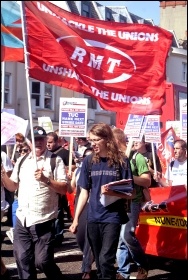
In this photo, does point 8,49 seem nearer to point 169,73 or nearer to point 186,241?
point 186,241

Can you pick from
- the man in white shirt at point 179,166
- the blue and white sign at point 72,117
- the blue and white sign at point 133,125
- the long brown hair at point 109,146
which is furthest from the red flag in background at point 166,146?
the long brown hair at point 109,146

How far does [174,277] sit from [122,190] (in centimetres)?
235

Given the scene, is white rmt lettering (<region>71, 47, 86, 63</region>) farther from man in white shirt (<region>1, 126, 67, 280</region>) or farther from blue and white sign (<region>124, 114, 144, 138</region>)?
blue and white sign (<region>124, 114, 144, 138</region>)

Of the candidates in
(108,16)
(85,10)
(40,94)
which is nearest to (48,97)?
(40,94)

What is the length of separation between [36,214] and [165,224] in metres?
1.84

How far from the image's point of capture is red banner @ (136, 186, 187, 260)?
829 cm

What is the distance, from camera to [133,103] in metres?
8.14

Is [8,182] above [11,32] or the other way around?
the other way around

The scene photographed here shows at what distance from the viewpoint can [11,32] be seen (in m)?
7.47

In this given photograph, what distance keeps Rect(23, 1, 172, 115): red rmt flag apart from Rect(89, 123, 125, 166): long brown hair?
30.0 inches

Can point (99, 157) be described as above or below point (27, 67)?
below

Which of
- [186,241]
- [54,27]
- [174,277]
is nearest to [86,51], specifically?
[54,27]

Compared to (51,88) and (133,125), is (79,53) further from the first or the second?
(51,88)

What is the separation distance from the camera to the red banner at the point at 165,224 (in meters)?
8.29
